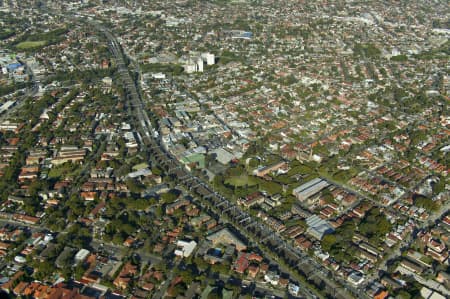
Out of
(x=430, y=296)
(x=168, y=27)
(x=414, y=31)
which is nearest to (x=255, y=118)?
(x=430, y=296)

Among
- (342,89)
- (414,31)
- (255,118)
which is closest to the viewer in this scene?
(255,118)

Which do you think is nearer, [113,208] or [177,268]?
[177,268]

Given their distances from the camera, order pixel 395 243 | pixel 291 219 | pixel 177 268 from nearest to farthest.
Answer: pixel 177 268 → pixel 395 243 → pixel 291 219

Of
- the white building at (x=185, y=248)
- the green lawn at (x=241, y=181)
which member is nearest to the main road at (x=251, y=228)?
the green lawn at (x=241, y=181)

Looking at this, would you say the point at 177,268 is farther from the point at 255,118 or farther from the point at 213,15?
the point at 213,15

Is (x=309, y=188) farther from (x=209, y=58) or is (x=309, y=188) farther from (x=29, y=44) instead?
(x=29, y=44)

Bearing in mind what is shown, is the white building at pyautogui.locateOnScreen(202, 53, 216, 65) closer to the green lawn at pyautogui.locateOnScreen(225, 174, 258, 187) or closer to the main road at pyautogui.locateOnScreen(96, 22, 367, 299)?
the main road at pyautogui.locateOnScreen(96, 22, 367, 299)

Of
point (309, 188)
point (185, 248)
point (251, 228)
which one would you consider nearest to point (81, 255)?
point (185, 248)

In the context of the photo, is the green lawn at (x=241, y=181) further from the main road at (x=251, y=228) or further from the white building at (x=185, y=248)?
the white building at (x=185, y=248)
